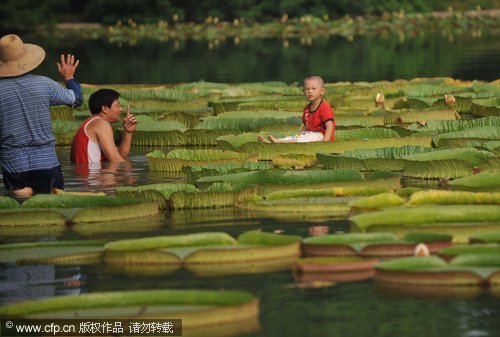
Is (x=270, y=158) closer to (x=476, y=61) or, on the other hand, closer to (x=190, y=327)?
(x=190, y=327)

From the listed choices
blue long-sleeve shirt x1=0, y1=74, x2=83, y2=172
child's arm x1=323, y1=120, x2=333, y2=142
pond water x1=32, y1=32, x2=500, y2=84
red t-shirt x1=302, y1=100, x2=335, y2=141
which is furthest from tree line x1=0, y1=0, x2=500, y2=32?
blue long-sleeve shirt x1=0, y1=74, x2=83, y2=172

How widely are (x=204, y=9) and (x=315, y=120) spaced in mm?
40389

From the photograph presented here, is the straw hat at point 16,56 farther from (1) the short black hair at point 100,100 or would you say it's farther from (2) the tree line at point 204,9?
(2) the tree line at point 204,9

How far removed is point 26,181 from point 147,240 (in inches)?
87.7

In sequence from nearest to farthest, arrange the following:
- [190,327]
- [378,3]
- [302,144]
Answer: [190,327] < [302,144] < [378,3]

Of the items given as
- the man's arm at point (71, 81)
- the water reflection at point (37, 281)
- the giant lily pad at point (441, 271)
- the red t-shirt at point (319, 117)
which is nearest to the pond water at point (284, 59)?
the red t-shirt at point (319, 117)

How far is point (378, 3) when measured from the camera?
49.9 meters

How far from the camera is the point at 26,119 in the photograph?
8.22 metres

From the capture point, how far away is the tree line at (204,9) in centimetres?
4850

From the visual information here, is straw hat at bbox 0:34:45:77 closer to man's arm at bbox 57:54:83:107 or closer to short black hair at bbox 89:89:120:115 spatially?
man's arm at bbox 57:54:83:107

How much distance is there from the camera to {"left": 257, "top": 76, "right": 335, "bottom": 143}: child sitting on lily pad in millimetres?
10195

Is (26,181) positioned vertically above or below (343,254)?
above

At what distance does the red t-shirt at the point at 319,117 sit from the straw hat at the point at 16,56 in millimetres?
2739

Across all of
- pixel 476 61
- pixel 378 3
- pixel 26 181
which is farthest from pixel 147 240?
pixel 378 3
